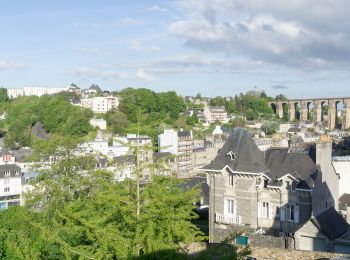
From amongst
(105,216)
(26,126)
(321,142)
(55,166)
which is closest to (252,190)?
(321,142)

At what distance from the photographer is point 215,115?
152 meters

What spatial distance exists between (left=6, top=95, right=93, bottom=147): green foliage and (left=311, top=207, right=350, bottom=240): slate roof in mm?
82728

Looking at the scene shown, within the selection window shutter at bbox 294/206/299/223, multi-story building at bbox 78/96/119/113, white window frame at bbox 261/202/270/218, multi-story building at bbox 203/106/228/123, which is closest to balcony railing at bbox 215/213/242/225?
white window frame at bbox 261/202/270/218

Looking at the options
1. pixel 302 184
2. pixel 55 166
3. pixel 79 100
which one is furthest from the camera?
pixel 79 100

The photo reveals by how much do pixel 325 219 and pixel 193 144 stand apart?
7072 centimetres

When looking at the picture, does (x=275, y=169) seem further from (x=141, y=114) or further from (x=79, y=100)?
(x=79, y=100)

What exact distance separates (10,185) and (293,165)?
40.7 meters

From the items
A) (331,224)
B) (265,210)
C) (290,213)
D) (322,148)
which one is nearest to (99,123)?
(265,210)

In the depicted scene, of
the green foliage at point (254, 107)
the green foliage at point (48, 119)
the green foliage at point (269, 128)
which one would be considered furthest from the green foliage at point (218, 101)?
the green foliage at point (48, 119)

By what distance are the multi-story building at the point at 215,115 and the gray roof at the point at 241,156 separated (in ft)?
391

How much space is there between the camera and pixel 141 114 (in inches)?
575

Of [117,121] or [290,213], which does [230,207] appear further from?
[117,121]

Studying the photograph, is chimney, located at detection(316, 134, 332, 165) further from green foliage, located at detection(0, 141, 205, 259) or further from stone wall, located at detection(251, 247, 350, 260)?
green foliage, located at detection(0, 141, 205, 259)

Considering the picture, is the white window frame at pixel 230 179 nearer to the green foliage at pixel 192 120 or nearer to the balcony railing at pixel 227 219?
the balcony railing at pixel 227 219
